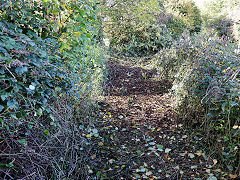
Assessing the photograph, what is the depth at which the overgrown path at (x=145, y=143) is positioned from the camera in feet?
7.34

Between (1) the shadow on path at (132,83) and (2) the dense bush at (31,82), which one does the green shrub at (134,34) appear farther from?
(2) the dense bush at (31,82)

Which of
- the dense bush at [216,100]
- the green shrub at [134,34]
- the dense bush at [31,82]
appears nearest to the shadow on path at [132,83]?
the dense bush at [216,100]

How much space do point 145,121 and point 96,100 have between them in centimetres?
98

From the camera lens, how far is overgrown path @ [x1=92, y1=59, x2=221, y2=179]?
7.34ft

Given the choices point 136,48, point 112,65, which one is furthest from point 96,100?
point 136,48

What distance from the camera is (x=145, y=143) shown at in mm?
2746

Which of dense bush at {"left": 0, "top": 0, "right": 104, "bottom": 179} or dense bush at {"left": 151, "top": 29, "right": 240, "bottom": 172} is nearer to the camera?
dense bush at {"left": 0, "top": 0, "right": 104, "bottom": 179}

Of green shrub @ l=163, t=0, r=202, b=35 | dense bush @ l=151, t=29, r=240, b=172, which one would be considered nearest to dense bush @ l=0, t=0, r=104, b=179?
dense bush @ l=151, t=29, r=240, b=172

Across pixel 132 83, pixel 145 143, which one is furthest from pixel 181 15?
pixel 145 143

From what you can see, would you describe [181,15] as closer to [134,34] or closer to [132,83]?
[134,34]

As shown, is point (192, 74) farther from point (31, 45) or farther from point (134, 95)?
point (31, 45)

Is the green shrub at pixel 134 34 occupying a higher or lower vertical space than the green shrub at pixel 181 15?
lower

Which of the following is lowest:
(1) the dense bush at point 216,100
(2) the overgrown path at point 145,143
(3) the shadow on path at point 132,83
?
(3) the shadow on path at point 132,83

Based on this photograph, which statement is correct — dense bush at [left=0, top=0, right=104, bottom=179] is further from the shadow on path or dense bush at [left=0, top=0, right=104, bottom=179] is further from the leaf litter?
the shadow on path
